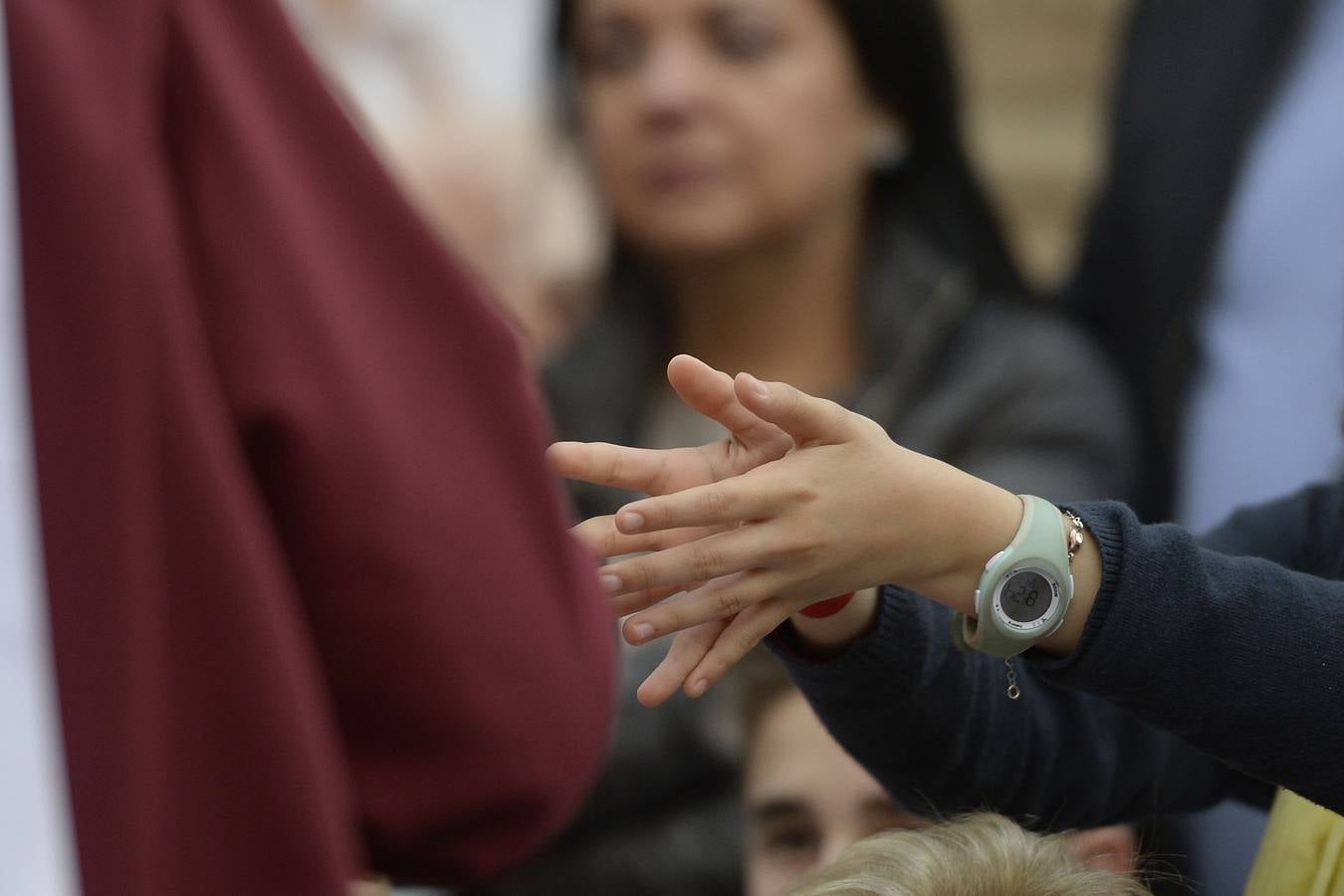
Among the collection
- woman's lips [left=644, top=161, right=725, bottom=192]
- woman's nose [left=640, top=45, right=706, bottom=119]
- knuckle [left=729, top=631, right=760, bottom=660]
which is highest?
woman's nose [left=640, top=45, right=706, bottom=119]

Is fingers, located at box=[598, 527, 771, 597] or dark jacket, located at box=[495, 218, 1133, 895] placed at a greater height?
fingers, located at box=[598, 527, 771, 597]

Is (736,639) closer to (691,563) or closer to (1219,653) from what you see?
(691,563)

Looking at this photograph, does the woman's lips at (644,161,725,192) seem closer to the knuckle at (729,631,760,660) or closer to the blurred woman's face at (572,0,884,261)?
the blurred woman's face at (572,0,884,261)

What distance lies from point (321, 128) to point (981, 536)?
1.83 ft

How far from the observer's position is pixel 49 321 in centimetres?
101

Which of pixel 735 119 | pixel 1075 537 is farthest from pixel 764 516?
pixel 735 119

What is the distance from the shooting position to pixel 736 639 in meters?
0.82

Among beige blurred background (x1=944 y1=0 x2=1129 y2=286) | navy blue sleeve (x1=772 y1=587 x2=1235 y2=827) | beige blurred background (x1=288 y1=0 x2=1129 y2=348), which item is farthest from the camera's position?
beige blurred background (x1=944 y1=0 x2=1129 y2=286)

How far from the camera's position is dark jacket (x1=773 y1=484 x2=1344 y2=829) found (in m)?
0.81

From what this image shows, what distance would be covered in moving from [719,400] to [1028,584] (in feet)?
0.52

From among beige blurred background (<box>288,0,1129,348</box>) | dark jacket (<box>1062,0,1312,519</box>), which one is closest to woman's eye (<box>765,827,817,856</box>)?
dark jacket (<box>1062,0,1312,519</box>)

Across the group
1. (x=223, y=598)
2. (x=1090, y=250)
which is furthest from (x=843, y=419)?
(x=1090, y=250)

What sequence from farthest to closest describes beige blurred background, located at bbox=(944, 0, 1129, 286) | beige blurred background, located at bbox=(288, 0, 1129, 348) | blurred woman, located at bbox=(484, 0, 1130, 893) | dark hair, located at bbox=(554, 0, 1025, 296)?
beige blurred background, located at bbox=(944, 0, 1129, 286), beige blurred background, located at bbox=(288, 0, 1129, 348), dark hair, located at bbox=(554, 0, 1025, 296), blurred woman, located at bbox=(484, 0, 1130, 893)

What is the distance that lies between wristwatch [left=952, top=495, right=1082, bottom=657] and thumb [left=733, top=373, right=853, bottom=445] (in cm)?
9
